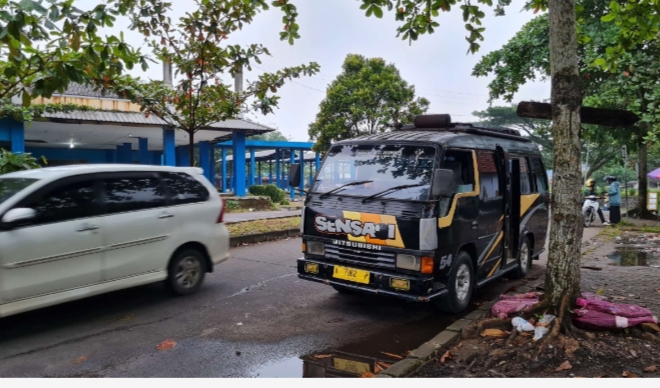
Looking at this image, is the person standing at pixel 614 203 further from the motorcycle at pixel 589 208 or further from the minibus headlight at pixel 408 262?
the minibus headlight at pixel 408 262

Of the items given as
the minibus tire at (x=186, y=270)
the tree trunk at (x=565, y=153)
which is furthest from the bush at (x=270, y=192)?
the tree trunk at (x=565, y=153)

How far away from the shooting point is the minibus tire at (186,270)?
20.8 ft

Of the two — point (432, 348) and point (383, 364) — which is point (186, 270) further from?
point (432, 348)

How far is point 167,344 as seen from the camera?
477 centimetres

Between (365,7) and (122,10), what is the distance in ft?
9.95

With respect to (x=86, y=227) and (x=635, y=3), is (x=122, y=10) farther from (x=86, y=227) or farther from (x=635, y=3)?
A: (x=635, y=3)

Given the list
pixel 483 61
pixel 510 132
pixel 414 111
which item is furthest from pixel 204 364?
pixel 414 111

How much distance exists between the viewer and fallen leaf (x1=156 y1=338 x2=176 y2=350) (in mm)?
4684

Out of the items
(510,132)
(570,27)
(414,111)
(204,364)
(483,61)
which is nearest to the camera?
(204,364)

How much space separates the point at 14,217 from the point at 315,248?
3.11 m

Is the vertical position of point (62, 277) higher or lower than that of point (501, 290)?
higher

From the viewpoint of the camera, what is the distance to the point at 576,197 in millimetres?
4785

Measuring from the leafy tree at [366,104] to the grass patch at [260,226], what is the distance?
19.7 ft

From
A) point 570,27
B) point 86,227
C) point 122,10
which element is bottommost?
point 86,227
